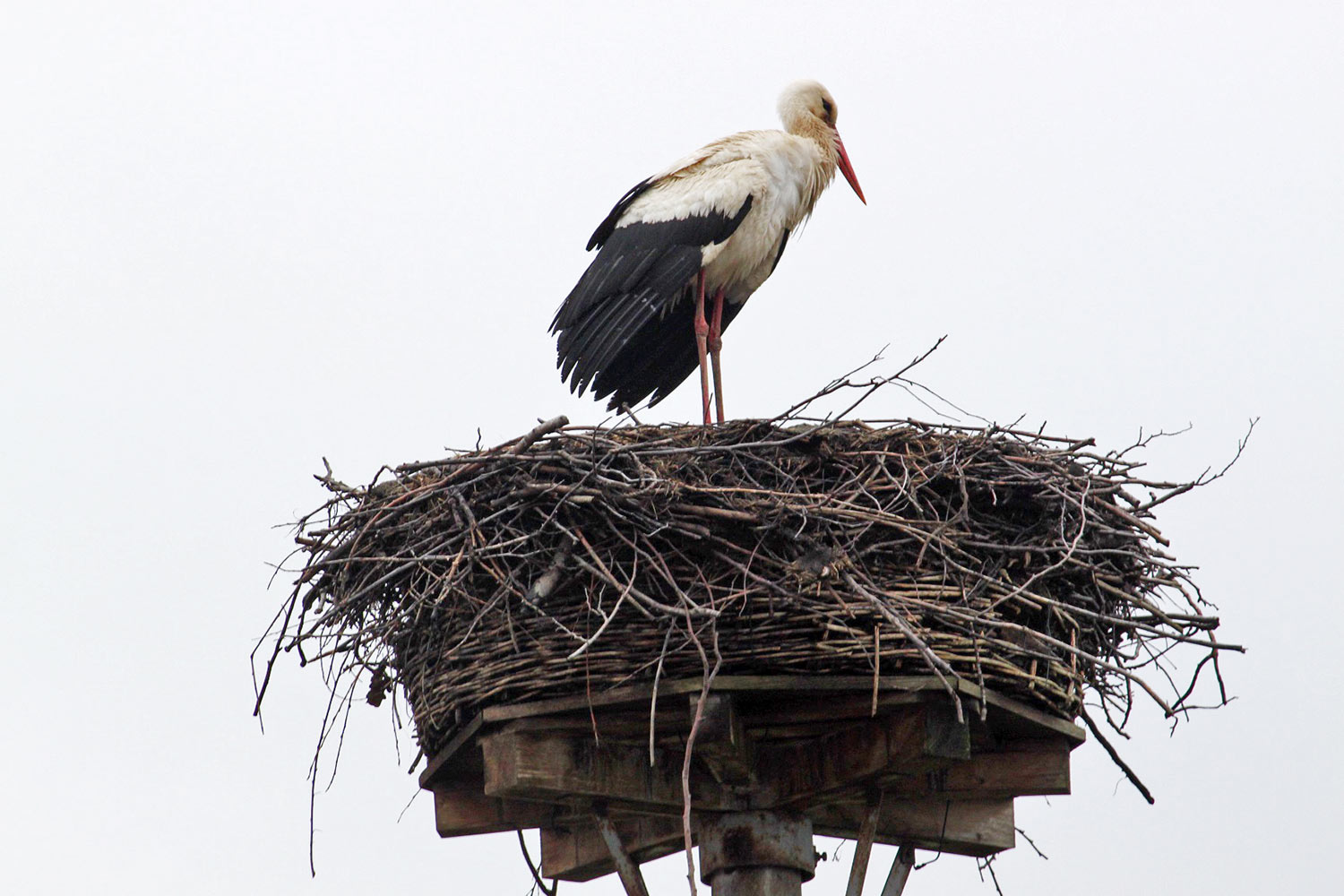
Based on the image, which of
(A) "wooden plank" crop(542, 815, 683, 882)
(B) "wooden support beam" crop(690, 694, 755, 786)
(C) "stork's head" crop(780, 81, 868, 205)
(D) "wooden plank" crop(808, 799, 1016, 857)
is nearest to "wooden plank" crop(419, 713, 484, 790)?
(A) "wooden plank" crop(542, 815, 683, 882)

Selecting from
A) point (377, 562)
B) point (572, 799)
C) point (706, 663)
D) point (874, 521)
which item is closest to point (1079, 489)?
point (874, 521)

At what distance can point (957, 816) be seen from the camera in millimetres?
5066

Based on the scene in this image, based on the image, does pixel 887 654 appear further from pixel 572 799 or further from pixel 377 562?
pixel 377 562

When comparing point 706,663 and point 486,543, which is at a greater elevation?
point 486,543

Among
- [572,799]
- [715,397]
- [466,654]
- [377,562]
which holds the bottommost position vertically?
[572,799]

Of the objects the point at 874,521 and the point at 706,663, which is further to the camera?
the point at 874,521

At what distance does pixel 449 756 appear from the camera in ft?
16.1

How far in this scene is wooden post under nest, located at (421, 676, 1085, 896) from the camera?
4410mm

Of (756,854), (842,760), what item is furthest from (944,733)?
(756,854)

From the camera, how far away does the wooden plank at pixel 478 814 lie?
5.12 meters

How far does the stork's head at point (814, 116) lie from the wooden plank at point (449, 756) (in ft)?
11.8

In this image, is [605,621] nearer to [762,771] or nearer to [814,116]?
[762,771]

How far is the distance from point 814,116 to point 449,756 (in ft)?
12.7

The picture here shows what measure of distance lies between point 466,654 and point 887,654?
1.15m
